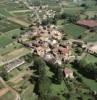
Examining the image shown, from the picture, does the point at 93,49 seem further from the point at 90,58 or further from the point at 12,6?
the point at 12,6

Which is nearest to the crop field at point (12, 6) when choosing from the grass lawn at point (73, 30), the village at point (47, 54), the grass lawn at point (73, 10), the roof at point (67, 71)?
the village at point (47, 54)

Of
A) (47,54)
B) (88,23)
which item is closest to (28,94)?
(47,54)

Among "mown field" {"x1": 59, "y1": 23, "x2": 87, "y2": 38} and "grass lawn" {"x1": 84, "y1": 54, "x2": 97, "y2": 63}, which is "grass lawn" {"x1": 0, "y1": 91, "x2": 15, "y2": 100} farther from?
"mown field" {"x1": 59, "y1": 23, "x2": 87, "y2": 38}

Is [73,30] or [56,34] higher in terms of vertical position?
[56,34]

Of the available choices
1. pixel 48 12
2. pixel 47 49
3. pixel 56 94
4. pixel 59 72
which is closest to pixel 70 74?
pixel 59 72

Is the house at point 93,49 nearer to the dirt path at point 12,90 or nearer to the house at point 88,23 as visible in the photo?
the house at point 88,23

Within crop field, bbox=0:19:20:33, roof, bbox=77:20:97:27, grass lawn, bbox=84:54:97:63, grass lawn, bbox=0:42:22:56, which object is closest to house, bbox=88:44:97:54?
grass lawn, bbox=84:54:97:63
